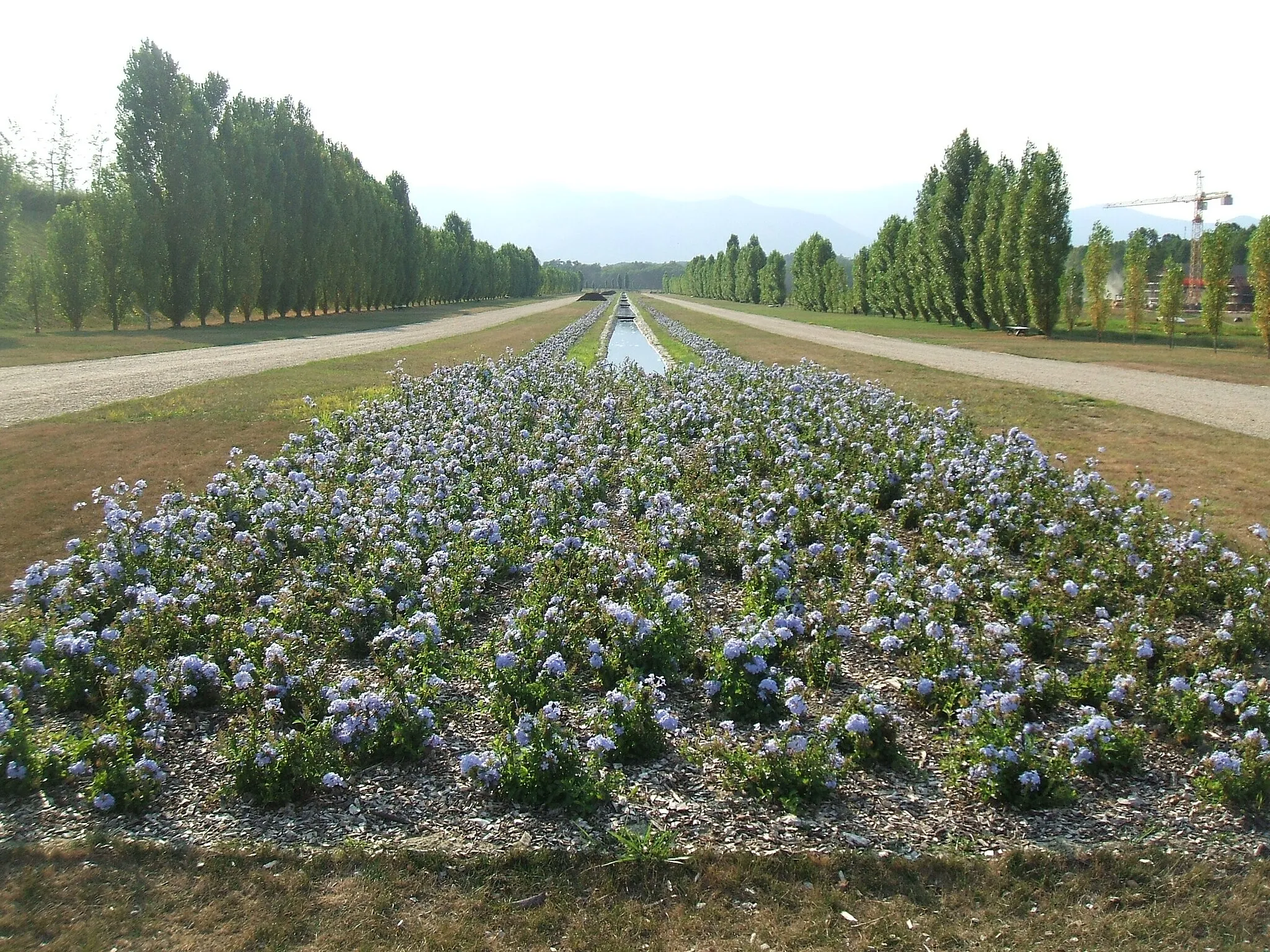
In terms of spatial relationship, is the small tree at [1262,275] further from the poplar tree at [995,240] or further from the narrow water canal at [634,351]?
the narrow water canal at [634,351]

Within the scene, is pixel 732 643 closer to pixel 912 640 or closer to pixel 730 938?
pixel 912 640

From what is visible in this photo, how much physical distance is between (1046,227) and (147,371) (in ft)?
102

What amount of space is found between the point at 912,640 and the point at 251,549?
4.97 meters

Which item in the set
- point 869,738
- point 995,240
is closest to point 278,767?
point 869,738

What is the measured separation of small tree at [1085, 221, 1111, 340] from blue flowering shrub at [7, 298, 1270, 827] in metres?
29.6

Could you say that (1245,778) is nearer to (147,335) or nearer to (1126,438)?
(1126,438)

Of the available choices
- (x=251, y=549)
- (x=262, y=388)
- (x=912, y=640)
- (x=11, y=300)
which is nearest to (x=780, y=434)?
(x=912, y=640)

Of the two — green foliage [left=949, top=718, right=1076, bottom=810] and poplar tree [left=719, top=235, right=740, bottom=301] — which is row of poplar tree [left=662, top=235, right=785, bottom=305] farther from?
green foliage [left=949, top=718, right=1076, bottom=810]

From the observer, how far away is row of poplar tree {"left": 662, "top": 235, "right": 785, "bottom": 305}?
84250mm

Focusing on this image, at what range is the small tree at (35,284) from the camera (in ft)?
110

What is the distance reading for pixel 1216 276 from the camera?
28812mm

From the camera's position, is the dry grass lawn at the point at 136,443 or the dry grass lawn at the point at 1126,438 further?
the dry grass lawn at the point at 1126,438

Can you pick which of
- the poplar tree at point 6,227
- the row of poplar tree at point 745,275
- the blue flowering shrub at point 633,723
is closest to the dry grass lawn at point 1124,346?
the blue flowering shrub at point 633,723

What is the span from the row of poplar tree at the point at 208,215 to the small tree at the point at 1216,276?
126ft
